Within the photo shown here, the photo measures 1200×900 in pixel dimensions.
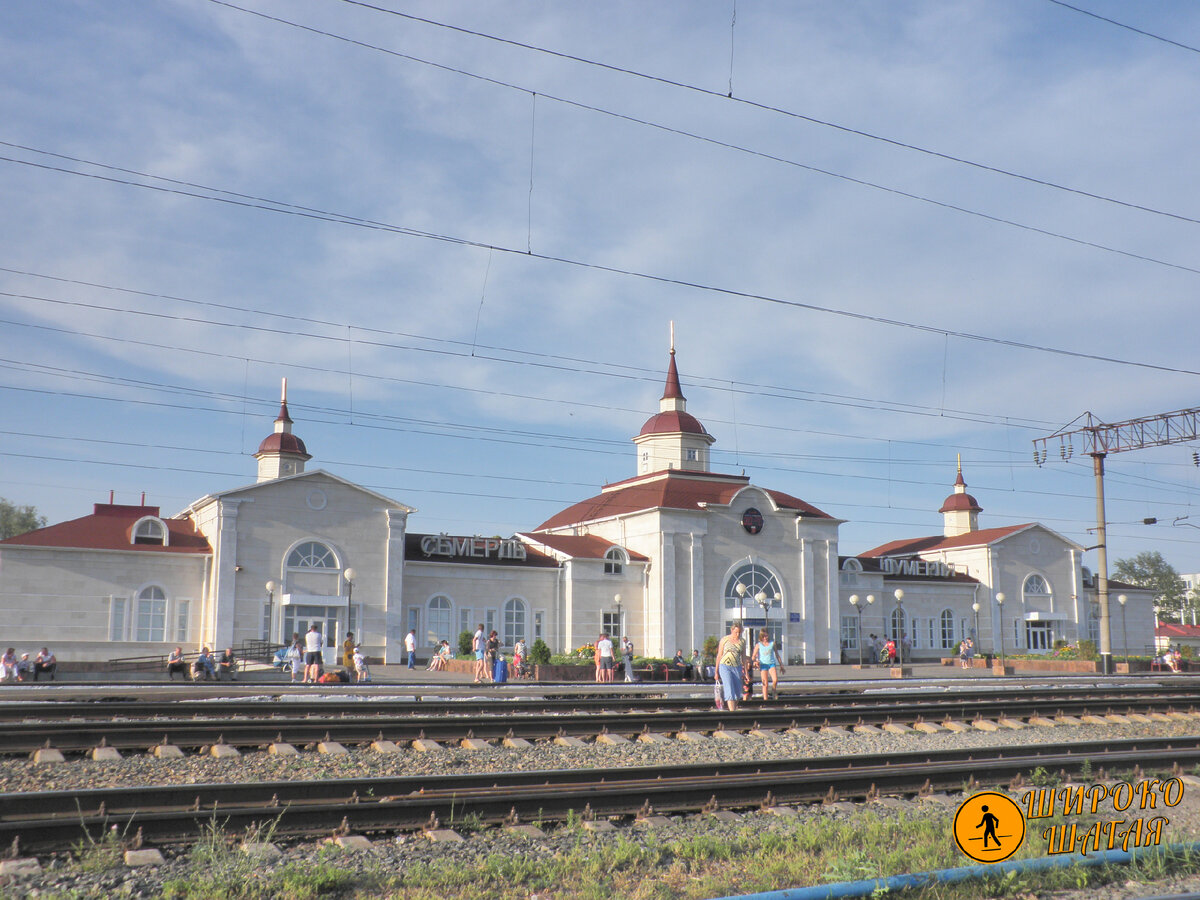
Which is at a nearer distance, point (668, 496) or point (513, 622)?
point (513, 622)

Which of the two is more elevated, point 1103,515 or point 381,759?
point 1103,515

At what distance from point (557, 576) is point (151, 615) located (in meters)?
16.2

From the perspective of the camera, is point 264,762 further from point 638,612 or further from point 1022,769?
point 638,612

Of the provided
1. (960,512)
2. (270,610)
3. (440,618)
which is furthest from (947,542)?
(270,610)

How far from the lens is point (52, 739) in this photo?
11.8 metres

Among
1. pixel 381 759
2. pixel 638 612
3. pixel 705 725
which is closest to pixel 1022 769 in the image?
pixel 705 725

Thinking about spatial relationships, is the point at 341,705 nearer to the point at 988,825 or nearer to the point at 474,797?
the point at 474,797

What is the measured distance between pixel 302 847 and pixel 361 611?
103 ft

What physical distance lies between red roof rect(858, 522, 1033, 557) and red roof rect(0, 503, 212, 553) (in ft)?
135

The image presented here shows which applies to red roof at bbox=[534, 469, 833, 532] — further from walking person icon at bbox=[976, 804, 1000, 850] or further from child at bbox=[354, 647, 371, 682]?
walking person icon at bbox=[976, 804, 1000, 850]

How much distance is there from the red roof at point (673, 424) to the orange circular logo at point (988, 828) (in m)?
44.3

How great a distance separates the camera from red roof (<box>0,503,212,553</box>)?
33.9 meters

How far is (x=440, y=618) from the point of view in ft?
133

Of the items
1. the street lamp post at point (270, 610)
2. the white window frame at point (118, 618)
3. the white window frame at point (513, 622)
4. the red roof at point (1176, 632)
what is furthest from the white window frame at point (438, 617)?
the red roof at point (1176, 632)
